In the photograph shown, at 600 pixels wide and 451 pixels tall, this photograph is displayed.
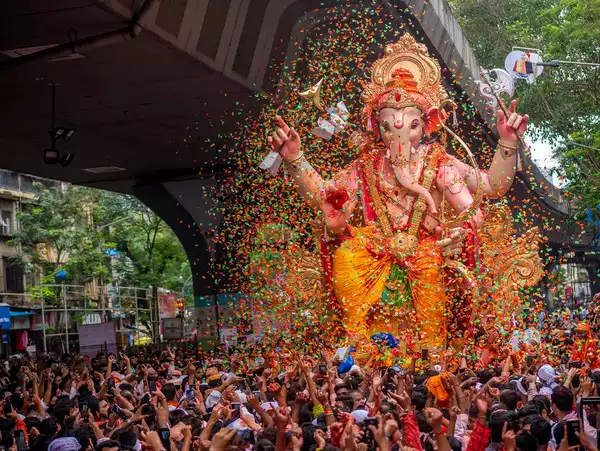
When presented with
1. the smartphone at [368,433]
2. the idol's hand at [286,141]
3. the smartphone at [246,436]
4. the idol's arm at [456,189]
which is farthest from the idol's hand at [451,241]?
the smartphone at [368,433]

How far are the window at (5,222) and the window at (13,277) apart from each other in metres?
1.05

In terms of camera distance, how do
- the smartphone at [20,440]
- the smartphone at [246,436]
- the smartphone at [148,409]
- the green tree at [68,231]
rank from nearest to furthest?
the smartphone at [246,436], the smartphone at [20,440], the smartphone at [148,409], the green tree at [68,231]

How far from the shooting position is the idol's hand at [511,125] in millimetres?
11867

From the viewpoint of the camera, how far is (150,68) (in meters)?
13.0

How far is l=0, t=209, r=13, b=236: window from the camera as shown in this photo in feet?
135

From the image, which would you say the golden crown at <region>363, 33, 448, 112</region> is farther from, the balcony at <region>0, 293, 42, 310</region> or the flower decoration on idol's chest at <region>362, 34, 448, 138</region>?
the balcony at <region>0, 293, 42, 310</region>

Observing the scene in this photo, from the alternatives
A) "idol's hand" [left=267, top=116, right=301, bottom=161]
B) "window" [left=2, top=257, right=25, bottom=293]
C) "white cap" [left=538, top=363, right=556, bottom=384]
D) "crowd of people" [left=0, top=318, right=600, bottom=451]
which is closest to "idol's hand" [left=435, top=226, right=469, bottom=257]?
"crowd of people" [left=0, top=318, right=600, bottom=451]

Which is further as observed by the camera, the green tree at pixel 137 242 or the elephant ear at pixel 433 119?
the green tree at pixel 137 242

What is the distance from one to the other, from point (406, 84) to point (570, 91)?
14021mm

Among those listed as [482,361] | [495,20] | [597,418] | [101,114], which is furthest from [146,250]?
[597,418]

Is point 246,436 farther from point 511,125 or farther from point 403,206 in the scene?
point 511,125

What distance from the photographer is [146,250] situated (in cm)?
4012

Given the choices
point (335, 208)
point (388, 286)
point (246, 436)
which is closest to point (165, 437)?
point (246, 436)

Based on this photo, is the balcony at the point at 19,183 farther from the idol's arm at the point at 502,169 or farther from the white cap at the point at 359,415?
the white cap at the point at 359,415
